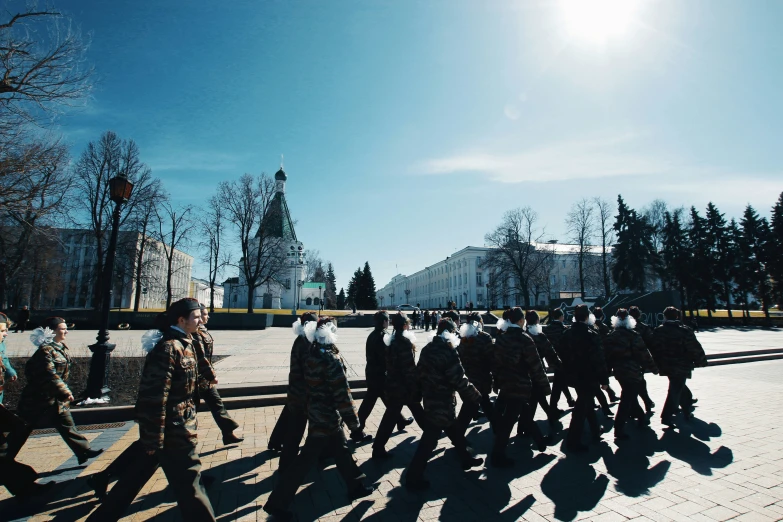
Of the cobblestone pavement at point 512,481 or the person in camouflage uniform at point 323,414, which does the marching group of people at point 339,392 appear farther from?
the cobblestone pavement at point 512,481

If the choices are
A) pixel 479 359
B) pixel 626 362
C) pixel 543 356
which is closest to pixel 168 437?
pixel 479 359

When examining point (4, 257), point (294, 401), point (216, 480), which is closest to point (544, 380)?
point (294, 401)

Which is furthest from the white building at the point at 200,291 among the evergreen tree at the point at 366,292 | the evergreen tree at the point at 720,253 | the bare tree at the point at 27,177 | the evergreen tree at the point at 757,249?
the evergreen tree at the point at 757,249

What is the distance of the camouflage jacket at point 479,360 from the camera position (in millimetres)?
5777

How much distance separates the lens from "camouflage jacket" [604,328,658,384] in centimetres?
569

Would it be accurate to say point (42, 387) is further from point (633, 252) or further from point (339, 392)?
point (633, 252)

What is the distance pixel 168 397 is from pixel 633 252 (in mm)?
43366

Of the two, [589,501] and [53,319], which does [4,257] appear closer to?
[53,319]

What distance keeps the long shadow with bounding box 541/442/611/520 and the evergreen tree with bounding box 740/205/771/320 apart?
45.7 meters

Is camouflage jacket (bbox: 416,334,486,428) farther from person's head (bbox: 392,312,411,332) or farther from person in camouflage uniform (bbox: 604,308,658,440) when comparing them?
person in camouflage uniform (bbox: 604,308,658,440)

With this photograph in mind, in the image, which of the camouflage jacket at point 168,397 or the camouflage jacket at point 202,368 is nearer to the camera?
the camouflage jacket at point 168,397

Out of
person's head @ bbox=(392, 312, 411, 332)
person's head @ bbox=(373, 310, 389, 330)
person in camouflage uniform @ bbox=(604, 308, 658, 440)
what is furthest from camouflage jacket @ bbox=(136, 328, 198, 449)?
person in camouflage uniform @ bbox=(604, 308, 658, 440)

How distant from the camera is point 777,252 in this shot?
36.1 meters

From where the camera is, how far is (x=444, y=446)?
543cm
